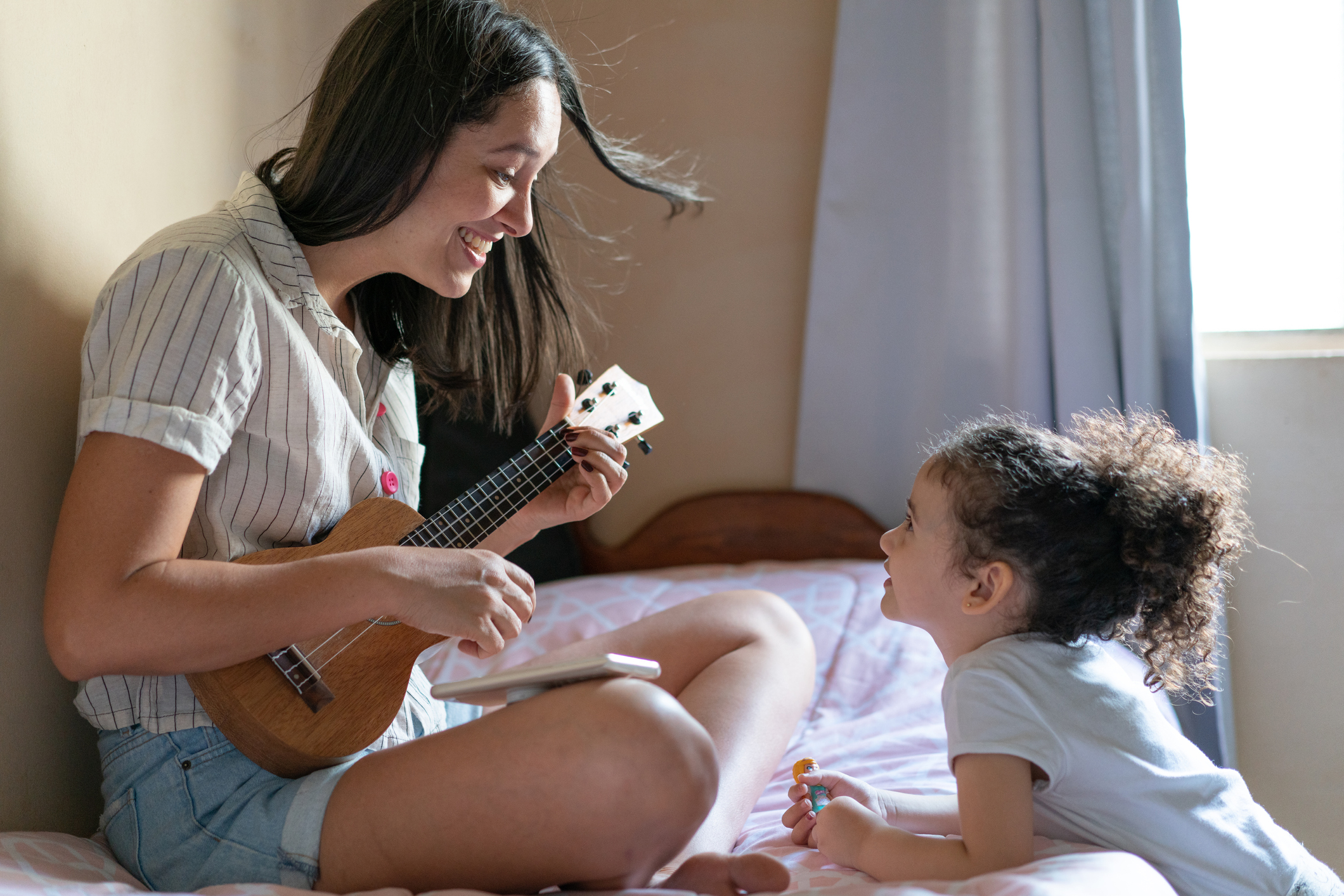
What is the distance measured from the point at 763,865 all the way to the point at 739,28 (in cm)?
199

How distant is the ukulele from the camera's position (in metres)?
0.87

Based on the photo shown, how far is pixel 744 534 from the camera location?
2285 millimetres

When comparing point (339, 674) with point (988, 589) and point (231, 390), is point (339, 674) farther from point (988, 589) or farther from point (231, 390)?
point (988, 589)

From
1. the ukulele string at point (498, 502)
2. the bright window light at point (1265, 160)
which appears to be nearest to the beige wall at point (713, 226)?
the bright window light at point (1265, 160)

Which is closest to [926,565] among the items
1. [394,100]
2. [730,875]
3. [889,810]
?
[889,810]

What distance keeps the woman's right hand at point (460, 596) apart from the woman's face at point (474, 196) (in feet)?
1.20

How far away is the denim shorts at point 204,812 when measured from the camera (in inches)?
32.4

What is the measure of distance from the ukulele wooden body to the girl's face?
467mm

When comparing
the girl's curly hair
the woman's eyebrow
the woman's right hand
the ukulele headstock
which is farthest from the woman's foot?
the woman's eyebrow

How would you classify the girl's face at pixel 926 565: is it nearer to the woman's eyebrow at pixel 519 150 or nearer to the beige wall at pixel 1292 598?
the woman's eyebrow at pixel 519 150

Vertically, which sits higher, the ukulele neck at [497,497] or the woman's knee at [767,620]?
the ukulele neck at [497,497]

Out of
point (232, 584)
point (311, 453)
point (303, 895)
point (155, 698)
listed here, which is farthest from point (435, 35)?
point (303, 895)

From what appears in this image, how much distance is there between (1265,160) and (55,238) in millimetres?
2036

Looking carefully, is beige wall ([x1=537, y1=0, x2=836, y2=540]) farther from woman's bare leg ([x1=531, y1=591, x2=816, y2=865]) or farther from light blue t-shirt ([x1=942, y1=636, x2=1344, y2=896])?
light blue t-shirt ([x1=942, y1=636, x2=1344, y2=896])
